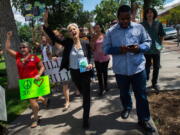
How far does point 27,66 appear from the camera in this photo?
15.4 ft

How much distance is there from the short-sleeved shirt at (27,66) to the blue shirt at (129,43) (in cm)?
159

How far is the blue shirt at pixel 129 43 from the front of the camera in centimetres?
379

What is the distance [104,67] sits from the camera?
630cm

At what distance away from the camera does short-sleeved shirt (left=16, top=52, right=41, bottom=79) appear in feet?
15.4

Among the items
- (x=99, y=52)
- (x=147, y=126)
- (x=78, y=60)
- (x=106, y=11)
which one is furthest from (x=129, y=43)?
(x=106, y=11)

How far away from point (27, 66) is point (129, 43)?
2032 millimetres

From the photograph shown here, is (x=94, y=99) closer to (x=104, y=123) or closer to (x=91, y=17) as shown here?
(x=104, y=123)

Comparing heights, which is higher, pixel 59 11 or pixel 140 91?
pixel 59 11

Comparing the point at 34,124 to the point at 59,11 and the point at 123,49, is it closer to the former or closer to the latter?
the point at 123,49

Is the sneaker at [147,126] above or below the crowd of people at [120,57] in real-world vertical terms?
below

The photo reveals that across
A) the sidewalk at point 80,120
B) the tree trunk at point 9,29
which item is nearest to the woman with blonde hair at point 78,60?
the sidewalk at point 80,120

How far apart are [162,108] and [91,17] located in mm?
97381

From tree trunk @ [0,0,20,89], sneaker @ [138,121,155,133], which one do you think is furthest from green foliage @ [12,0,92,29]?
sneaker @ [138,121,155,133]

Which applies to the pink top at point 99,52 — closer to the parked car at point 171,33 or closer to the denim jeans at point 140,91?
the denim jeans at point 140,91
